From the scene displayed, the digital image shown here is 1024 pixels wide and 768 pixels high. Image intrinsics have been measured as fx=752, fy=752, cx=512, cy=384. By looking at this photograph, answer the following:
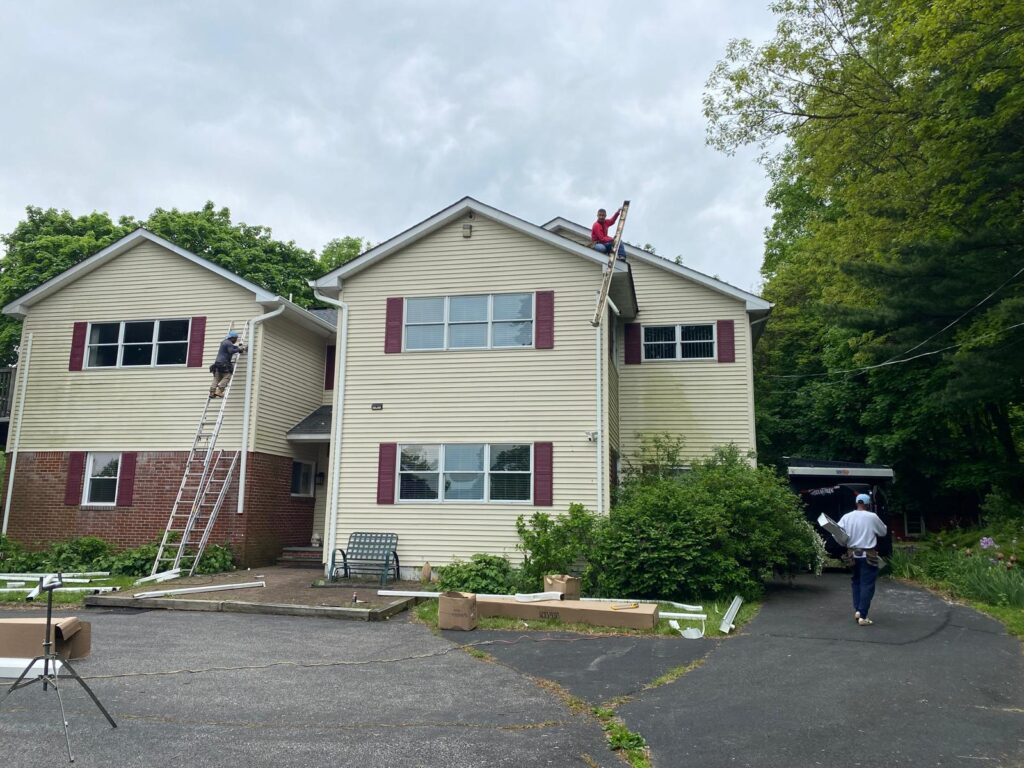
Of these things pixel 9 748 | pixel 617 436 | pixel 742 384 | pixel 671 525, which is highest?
pixel 742 384

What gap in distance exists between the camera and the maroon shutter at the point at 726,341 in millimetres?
17203

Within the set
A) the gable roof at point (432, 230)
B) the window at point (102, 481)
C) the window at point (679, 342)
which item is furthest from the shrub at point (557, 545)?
the window at point (102, 481)

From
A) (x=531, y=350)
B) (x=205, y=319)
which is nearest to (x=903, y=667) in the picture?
(x=531, y=350)

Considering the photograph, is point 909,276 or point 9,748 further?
point 909,276

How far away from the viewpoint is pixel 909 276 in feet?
49.8

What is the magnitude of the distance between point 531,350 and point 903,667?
8.84 m

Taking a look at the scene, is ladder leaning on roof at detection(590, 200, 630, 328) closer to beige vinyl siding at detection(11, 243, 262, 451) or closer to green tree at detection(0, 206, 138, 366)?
beige vinyl siding at detection(11, 243, 262, 451)

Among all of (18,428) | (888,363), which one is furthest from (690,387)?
(18,428)

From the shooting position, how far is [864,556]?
31.6ft

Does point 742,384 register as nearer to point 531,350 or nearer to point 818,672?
point 531,350

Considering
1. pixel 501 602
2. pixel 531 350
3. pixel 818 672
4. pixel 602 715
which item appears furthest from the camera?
pixel 531 350

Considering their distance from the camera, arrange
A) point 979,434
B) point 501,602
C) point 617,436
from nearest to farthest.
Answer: point 501,602
point 617,436
point 979,434

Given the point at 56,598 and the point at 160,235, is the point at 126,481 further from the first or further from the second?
the point at 160,235

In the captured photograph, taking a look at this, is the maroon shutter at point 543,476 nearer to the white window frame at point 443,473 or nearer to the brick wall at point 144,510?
the white window frame at point 443,473
